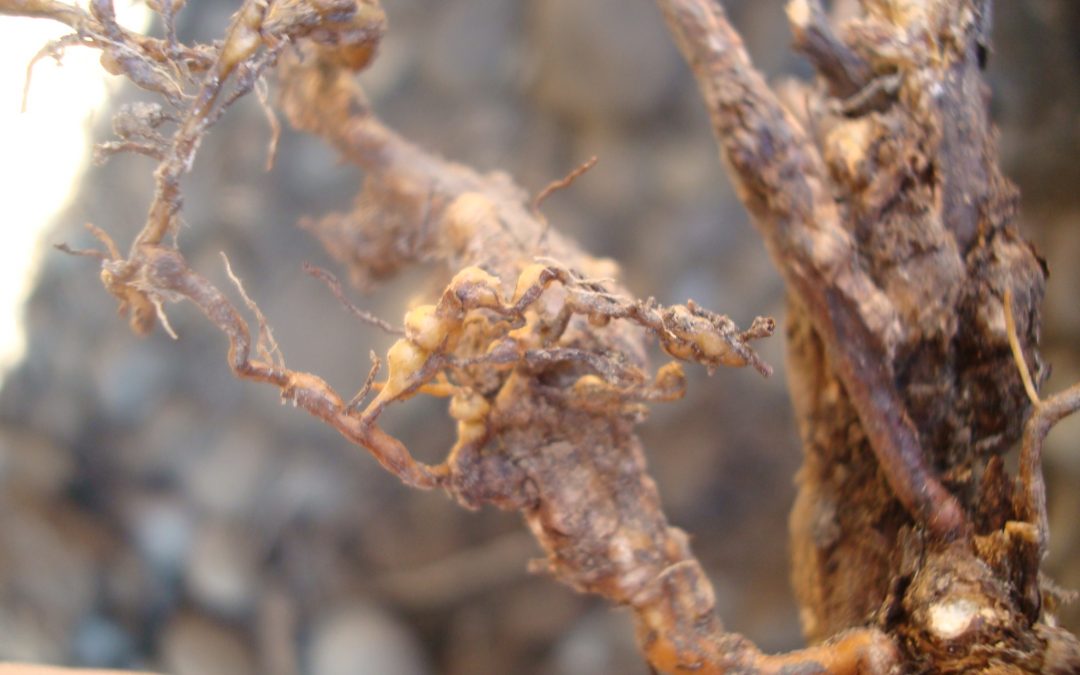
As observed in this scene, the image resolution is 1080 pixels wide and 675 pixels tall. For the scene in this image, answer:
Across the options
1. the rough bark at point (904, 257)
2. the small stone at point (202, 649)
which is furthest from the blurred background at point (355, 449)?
the rough bark at point (904, 257)

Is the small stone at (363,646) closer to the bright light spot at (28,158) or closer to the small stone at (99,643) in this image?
the small stone at (99,643)

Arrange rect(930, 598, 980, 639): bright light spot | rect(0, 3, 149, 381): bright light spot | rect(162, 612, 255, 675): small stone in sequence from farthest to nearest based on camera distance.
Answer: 1. rect(162, 612, 255, 675): small stone
2. rect(0, 3, 149, 381): bright light spot
3. rect(930, 598, 980, 639): bright light spot

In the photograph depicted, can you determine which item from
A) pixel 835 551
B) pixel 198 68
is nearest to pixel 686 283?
pixel 835 551

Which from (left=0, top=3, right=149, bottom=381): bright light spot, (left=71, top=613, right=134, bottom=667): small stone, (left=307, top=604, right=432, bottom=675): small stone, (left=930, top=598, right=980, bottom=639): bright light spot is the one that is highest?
(left=0, top=3, right=149, bottom=381): bright light spot

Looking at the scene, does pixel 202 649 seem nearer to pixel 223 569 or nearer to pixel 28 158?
pixel 223 569

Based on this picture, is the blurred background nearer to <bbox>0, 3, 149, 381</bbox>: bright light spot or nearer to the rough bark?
<bbox>0, 3, 149, 381</bbox>: bright light spot

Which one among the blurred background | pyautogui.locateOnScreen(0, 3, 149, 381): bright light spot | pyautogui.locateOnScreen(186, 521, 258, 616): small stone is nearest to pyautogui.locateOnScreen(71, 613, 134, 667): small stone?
the blurred background

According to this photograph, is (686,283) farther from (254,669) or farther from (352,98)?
(254,669)
